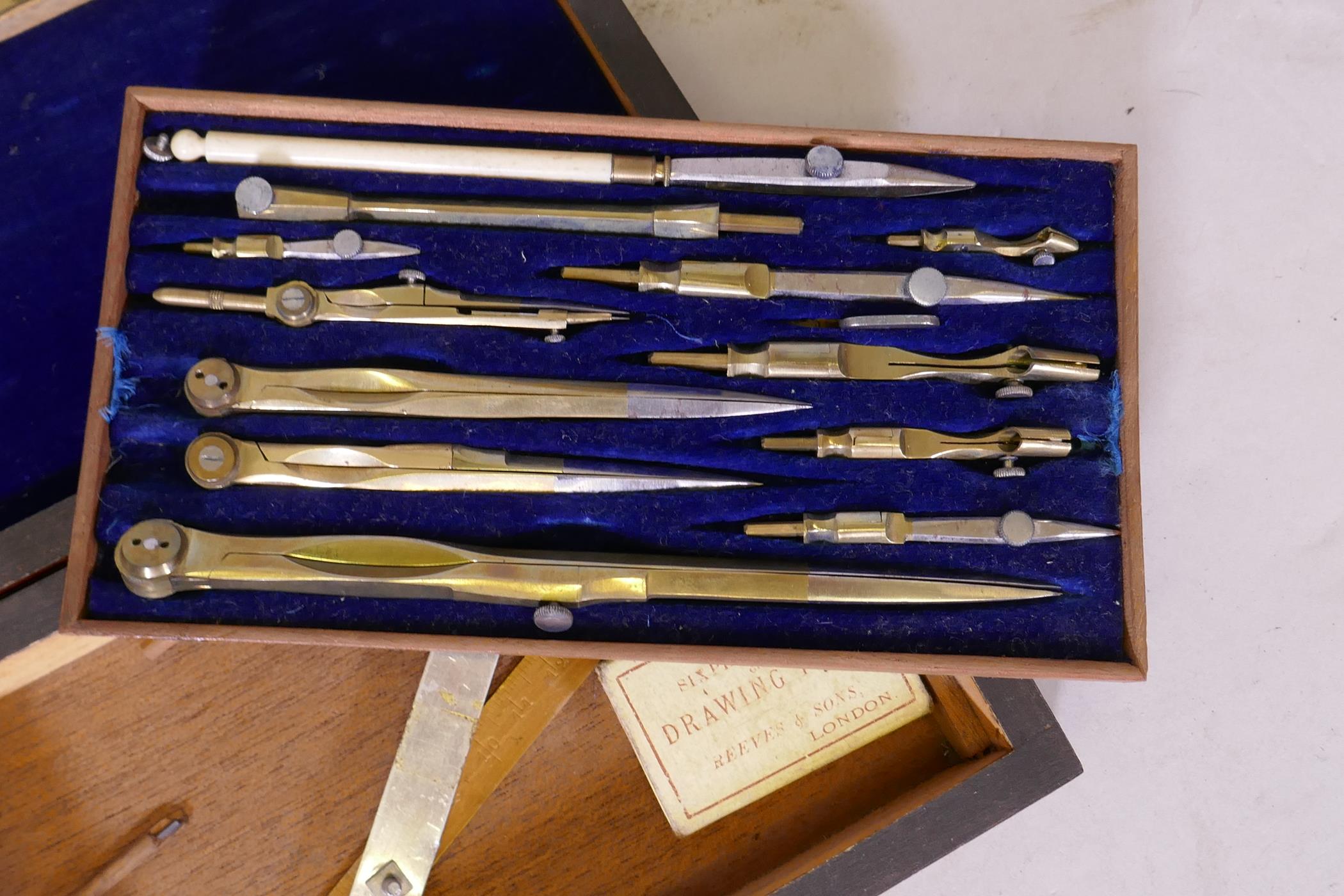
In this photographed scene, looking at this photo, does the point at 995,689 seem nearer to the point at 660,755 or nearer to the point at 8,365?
the point at 660,755

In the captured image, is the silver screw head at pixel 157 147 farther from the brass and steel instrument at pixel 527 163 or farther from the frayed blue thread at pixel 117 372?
the frayed blue thread at pixel 117 372

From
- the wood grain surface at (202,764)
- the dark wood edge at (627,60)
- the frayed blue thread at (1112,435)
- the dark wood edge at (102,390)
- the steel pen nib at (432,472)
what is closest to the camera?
the dark wood edge at (102,390)

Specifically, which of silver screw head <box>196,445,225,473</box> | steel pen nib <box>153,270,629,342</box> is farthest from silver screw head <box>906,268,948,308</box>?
silver screw head <box>196,445,225,473</box>

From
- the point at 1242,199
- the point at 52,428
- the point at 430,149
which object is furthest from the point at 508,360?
the point at 1242,199

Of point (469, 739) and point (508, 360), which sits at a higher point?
point (508, 360)

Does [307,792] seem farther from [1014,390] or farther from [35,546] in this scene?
[1014,390]

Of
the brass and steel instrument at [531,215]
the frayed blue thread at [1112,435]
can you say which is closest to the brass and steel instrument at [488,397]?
the brass and steel instrument at [531,215]
